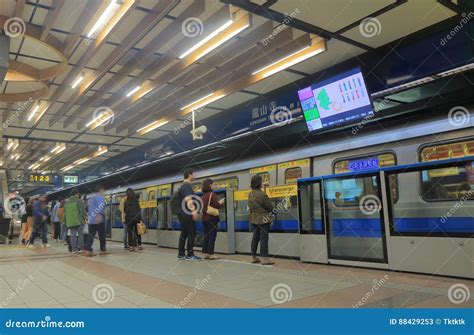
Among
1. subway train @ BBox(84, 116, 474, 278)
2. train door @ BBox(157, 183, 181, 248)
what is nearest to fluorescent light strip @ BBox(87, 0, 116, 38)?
subway train @ BBox(84, 116, 474, 278)

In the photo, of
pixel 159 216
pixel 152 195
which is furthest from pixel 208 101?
pixel 152 195

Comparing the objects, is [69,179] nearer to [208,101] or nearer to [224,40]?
[208,101]

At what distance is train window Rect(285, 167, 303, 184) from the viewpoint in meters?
8.05

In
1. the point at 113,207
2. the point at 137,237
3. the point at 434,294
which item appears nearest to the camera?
the point at 434,294

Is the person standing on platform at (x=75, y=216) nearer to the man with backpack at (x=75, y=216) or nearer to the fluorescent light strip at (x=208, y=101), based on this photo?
the man with backpack at (x=75, y=216)

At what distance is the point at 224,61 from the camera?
24.0 ft

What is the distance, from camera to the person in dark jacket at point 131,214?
9.34 metres

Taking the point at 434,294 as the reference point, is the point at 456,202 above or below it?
above

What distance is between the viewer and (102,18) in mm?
5367

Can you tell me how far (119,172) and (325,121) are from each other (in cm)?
1165

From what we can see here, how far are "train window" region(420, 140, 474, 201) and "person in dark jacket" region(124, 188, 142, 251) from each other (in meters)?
6.52

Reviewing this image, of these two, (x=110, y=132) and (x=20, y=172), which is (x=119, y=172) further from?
(x=20, y=172)

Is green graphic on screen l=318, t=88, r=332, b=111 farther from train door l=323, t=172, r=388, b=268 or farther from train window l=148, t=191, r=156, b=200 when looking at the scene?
train window l=148, t=191, r=156, b=200

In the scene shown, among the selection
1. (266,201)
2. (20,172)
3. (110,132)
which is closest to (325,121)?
(266,201)
